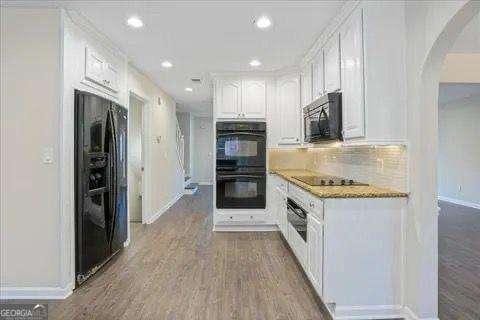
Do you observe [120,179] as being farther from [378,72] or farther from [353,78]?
[378,72]

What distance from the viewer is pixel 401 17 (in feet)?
7.54

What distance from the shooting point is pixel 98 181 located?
3189 mm

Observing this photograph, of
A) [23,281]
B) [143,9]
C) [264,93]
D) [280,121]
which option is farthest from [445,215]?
[23,281]

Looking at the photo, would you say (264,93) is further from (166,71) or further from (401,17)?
(401,17)

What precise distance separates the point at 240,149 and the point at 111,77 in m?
2.11

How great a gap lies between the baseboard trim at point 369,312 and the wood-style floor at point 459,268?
358mm

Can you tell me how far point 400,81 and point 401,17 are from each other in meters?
0.48

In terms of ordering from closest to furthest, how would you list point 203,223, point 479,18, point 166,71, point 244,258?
1. point 479,18
2. point 244,258
3. point 166,71
4. point 203,223

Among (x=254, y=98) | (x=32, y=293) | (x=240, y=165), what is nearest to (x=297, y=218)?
(x=240, y=165)

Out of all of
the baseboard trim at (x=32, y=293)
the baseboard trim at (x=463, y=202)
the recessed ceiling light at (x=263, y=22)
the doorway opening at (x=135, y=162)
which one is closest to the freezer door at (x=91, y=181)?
the baseboard trim at (x=32, y=293)

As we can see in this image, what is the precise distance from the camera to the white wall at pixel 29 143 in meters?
2.68

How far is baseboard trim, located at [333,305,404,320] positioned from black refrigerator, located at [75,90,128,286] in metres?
2.34

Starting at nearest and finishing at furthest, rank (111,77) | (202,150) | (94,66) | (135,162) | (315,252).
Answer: (315,252) → (94,66) → (111,77) → (135,162) → (202,150)

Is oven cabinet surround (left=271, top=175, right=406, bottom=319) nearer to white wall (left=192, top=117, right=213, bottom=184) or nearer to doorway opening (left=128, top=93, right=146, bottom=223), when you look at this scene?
doorway opening (left=128, top=93, right=146, bottom=223)
